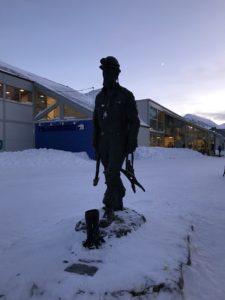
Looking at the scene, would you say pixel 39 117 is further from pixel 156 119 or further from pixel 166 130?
pixel 166 130

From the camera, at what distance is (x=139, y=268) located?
3.37m

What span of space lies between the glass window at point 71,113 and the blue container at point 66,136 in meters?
0.48

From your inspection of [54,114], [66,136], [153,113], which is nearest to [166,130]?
[153,113]

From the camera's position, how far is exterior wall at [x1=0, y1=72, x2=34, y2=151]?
81.9 feet

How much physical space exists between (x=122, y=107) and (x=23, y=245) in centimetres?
234

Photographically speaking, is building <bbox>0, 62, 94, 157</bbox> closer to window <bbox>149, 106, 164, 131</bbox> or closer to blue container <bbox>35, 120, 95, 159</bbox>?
blue container <bbox>35, 120, 95, 159</bbox>

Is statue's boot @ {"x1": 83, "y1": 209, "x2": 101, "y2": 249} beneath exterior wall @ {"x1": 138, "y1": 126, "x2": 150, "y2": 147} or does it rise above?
beneath

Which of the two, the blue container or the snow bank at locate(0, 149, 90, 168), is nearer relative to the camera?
the snow bank at locate(0, 149, 90, 168)

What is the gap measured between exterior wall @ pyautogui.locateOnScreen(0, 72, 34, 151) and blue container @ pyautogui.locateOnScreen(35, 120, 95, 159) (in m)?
0.92

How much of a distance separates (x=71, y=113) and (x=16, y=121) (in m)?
4.49

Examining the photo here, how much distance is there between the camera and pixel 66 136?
89.6ft

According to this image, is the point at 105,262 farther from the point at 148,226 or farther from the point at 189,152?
the point at 189,152

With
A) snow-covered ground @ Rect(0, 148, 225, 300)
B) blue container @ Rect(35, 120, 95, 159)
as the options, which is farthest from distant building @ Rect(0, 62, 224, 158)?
snow-covered ground @ Rect(0, 148, 225, 300)

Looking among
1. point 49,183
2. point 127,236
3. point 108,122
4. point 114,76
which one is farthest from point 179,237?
point 49,183
